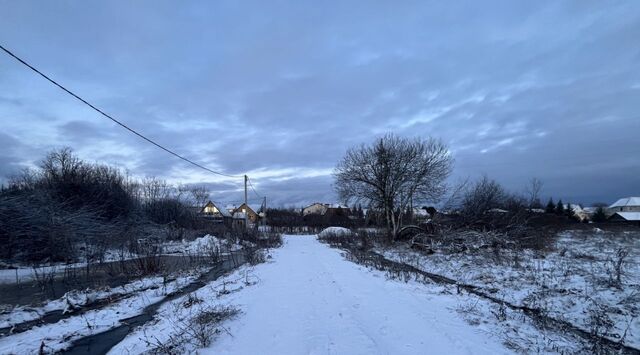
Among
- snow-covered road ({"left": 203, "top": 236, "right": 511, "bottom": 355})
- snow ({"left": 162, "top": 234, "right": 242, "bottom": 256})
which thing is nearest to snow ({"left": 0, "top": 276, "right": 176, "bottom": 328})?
snow-covered road ({"left": 203, "top": 236, "right": 511, "bottom": 355})

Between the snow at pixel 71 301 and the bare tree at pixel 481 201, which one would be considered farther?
the bare tree at pixel 481 201

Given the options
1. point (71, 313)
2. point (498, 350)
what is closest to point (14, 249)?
point (71, 313)

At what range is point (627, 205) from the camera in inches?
3797

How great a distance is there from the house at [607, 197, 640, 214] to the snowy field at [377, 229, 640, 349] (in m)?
106

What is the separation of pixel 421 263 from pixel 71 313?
563 inches

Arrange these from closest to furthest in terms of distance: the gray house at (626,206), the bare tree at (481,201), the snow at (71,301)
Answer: the snow at (71,301)
the bare tree at (481,201)
the gray house at (626,206)

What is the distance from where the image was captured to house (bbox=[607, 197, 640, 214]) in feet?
309

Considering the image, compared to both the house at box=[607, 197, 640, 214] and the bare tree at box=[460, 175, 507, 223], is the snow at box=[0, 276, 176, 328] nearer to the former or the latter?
the bare tree at box=[460, 175, 507, 223]

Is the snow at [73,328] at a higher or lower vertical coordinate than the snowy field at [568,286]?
higher

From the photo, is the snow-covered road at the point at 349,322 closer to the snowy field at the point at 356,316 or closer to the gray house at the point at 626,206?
the snowy field at the point at 356,316

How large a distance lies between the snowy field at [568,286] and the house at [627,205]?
347 ft

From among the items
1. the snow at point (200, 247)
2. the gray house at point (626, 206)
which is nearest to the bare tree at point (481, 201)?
the snow at point (200, 247)

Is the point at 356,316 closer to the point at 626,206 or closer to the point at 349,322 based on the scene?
the point at 349,322

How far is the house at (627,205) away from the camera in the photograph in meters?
94.1
